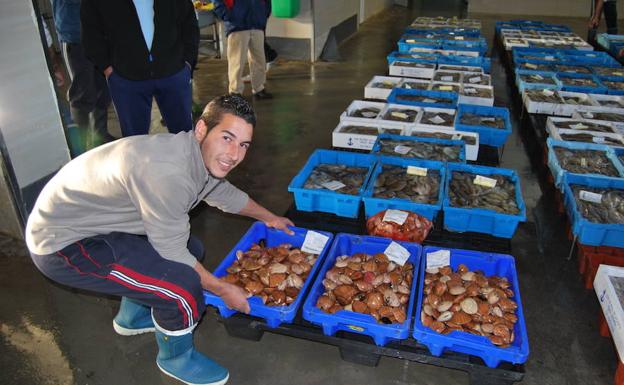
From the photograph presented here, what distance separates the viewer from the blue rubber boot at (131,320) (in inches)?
90.7

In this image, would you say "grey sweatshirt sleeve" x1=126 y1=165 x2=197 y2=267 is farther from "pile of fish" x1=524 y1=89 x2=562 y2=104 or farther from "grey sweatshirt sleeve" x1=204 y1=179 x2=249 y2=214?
"pile of fish" x1=524 y1=89 x2=562 y2=104

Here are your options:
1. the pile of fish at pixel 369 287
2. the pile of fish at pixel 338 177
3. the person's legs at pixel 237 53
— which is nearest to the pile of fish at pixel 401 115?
the pile of fish at pixel 338 177

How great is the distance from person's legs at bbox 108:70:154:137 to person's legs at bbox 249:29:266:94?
294 cm

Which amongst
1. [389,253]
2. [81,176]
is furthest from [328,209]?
[81,176]

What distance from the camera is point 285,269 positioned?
2203 mm

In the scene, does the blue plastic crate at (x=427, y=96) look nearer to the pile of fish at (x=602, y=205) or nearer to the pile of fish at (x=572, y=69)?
the pile of fish at (x=602, y=205)

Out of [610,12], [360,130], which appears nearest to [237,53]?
[360,130]

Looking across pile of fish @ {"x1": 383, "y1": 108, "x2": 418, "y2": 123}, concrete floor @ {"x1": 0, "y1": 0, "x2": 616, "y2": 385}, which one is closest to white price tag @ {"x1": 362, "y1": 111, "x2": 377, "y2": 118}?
pile of fish @ {"x1": 383, "y1": 108, "x2": 418, "y2": 123}

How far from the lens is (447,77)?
5.28m

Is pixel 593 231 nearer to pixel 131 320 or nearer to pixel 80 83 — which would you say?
pixel 131 320

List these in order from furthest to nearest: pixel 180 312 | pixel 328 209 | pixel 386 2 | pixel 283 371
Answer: pixel 386 2
pixel 328 209
pixel 283 371
pixel 180 312

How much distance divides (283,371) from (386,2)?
14709mm

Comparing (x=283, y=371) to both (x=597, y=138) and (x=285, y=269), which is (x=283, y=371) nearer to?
(x=285, y=269)

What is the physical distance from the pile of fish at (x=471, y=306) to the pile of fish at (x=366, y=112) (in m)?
2.24
